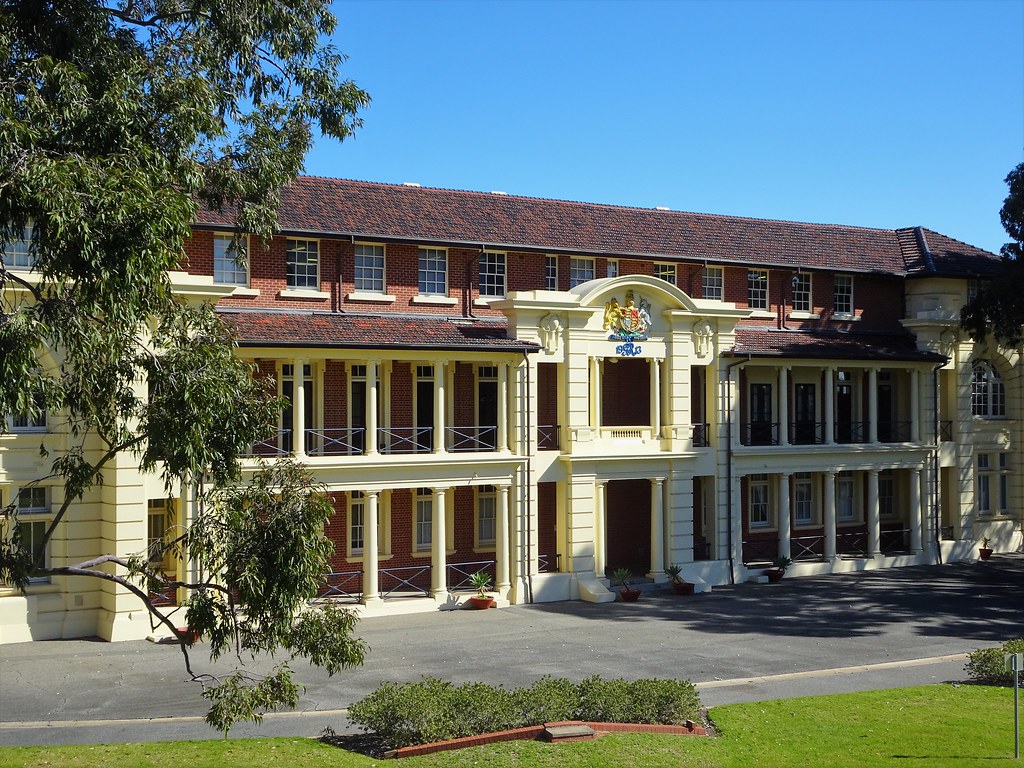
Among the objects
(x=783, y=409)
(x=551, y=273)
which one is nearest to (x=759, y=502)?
(x=783, y=409)

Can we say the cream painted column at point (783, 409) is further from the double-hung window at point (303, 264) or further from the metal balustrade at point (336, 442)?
the double-hung window at point (303, 264)

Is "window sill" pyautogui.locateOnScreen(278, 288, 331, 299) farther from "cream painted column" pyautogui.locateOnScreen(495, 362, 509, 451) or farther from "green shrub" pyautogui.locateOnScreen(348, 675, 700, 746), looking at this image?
"green shrub" pyautogui.locateOnScreen(348, 675, 700, 746)

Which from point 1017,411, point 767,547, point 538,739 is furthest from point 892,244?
point 538,739

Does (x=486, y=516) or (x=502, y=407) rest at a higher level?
(x=502, y=407)

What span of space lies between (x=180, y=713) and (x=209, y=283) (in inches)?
414

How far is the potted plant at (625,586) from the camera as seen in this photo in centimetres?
3209

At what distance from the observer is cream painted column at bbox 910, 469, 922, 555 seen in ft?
128

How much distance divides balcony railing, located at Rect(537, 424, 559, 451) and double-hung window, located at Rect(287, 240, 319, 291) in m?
7.61

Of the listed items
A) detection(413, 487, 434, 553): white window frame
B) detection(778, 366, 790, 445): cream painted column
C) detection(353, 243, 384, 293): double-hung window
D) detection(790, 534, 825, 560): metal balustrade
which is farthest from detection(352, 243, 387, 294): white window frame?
detection(790, 534, 825, 560): metal balustrade

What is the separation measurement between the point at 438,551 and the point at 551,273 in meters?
9.61

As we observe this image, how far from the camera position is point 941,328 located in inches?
1586

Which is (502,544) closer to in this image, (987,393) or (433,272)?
(433,272)

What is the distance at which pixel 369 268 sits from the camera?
32562 millimetres

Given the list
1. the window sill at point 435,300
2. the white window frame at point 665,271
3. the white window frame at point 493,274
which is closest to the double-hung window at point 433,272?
the window sill at point 435,300
